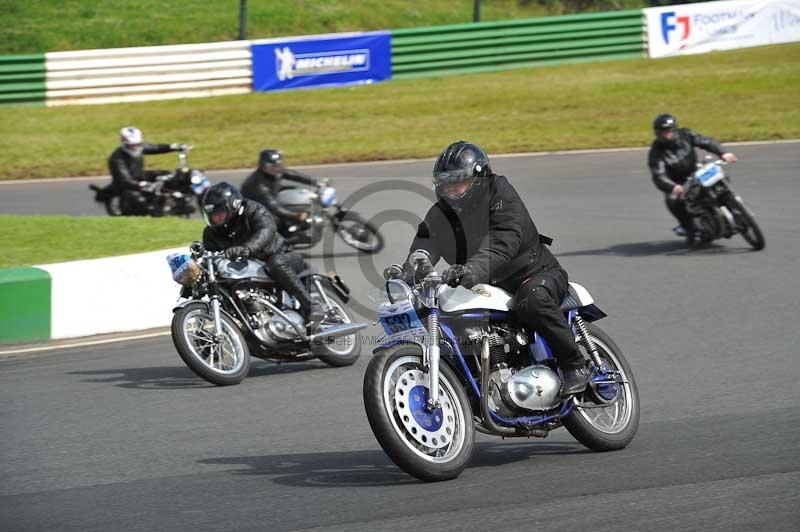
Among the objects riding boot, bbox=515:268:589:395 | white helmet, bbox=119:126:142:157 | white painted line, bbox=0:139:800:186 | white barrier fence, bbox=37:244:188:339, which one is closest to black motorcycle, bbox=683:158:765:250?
white barrier fence, bbox=37:244:188:339

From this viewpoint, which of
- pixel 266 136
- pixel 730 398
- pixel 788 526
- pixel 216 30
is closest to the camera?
pixel 788 526

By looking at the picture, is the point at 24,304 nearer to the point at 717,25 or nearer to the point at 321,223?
the point at 321,223

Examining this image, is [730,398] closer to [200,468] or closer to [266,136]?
[200,468]

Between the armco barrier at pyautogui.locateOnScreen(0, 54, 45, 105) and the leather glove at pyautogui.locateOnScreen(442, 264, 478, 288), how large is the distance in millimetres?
24356

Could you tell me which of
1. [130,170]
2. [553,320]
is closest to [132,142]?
[130,170]

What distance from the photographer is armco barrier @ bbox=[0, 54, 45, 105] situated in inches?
1112

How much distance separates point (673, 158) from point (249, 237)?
8005mm

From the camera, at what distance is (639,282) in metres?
13.6

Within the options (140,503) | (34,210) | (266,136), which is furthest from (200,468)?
(266,136)

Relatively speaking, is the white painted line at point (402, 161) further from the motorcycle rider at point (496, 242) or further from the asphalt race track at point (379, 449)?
the motorcycle rider at point (496, 242)

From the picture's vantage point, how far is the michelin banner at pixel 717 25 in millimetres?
35375

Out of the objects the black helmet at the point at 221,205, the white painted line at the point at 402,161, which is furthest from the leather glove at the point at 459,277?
the white painted line at the point at 402,161

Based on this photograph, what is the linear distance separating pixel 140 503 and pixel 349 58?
86.0 ft

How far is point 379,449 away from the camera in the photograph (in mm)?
7016
